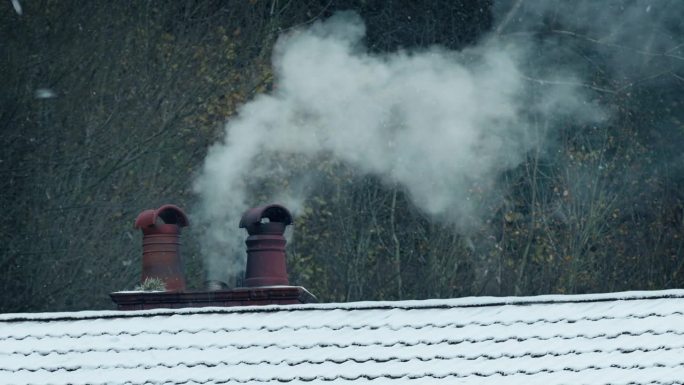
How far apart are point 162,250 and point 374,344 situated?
4.09 meters

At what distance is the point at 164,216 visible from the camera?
45.5 feet

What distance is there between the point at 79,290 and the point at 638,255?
9.42 meters

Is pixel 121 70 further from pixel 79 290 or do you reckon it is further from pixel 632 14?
pixel 632 14

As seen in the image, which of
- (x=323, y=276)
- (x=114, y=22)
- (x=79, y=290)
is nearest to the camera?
(x=79, y=290)

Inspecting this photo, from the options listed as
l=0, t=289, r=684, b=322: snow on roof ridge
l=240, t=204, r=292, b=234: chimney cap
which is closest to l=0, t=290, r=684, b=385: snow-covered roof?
l=0, t=289, r=684, b=322: snow on roof ridge

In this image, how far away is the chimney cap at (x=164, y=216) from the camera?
44.3 ft

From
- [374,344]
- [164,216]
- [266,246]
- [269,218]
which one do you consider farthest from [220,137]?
[374,344]

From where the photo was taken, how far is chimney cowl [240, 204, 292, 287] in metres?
13.4

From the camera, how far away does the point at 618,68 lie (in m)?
28.1

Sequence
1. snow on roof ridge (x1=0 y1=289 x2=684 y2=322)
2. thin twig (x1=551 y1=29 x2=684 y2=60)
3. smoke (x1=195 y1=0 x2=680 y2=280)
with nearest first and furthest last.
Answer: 1. snow on roof ridge (x1=0 y1=289 x2=684 y2=322)
2. smoke (x1=195 y1=0 x2=680 y2=280)
3. thin twig (x1=551 y1=29 x2=684 y2=60)

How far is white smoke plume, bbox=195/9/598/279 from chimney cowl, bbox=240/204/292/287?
12318 millimetres

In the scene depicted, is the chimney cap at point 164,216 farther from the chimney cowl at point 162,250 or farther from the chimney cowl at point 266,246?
the chimney cowl at point 266,246

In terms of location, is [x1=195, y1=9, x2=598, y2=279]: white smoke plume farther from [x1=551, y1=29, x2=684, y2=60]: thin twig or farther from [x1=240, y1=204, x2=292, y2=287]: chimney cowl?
[x1=240, y1=204, x2=292, y2=287]: chimney cowl

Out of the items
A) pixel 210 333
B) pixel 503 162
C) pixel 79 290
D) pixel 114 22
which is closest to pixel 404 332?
pixel 210 333
